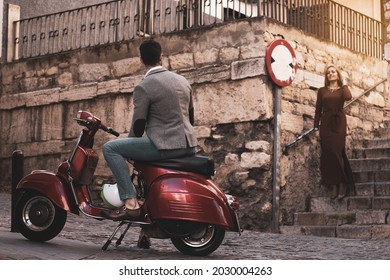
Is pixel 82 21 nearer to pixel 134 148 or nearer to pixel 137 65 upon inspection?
pixel 137 65

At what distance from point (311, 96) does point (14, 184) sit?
393 centimetres

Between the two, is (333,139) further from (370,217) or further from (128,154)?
(128,154)

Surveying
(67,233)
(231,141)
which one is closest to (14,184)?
(67,233)

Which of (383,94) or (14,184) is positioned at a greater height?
(383,94)

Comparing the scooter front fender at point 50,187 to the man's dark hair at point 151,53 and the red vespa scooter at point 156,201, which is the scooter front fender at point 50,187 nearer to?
the red vespa scooter at point 156,201

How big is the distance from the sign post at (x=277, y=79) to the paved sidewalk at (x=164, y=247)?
55cm

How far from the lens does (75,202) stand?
5086mm

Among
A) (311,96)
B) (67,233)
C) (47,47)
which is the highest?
(47,47)

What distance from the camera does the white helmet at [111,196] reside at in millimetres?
4992

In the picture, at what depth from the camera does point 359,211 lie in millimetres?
7832

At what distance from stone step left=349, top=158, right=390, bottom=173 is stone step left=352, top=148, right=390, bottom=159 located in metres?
0.35

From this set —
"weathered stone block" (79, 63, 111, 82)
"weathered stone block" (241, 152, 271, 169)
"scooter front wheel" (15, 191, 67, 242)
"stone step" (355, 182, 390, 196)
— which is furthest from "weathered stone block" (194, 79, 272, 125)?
"scooter front wheel" (15, 191, 67, 242)

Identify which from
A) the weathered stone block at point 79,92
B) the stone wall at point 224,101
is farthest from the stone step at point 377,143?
the weathered stone block at point 79,92

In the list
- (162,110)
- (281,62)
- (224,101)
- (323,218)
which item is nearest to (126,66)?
(224,101)
